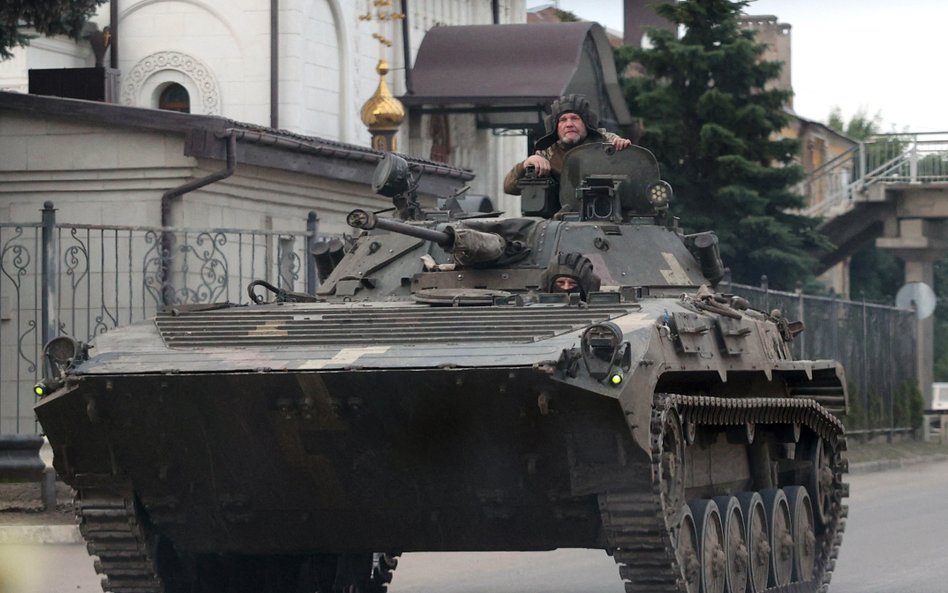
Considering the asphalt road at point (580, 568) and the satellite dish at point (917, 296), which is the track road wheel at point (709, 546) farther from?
the satellite dish at point (917, 296)

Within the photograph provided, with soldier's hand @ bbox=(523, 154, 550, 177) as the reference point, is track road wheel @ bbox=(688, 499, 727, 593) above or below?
below

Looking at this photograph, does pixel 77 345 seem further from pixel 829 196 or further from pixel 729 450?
pixel 829 196

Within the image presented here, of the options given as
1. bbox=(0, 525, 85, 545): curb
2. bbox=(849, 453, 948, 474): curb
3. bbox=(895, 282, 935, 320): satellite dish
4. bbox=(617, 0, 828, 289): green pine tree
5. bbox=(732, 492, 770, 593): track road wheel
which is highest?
bbox=(617, 0, 828, 289): green pine tree

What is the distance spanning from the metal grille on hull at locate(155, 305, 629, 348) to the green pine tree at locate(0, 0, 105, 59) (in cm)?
733

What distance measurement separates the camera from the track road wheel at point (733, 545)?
10.8 meters

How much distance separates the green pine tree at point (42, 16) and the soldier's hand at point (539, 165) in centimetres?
609

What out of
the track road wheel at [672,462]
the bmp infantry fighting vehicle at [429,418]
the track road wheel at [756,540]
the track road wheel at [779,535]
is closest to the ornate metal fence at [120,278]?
the bmp infantry fighting vehicle at [429,418]

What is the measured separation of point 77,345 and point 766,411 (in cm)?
392

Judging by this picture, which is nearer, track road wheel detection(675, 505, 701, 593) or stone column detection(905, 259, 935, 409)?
track road wheel detection(675, 505, 701, 593)

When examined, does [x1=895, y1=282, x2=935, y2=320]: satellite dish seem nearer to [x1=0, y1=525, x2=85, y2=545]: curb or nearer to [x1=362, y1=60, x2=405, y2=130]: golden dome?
[x1=362, y1=60, x2=405, y2=130]: golden dome

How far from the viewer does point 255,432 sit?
367 inches

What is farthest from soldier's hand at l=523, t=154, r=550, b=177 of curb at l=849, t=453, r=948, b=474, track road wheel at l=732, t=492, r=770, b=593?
curb at l=849, t=453, r=948, b=474

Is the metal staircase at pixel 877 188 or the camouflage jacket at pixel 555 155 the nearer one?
the camouflage jacket at pixel 555 155

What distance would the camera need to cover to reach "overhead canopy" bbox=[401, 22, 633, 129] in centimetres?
2836
